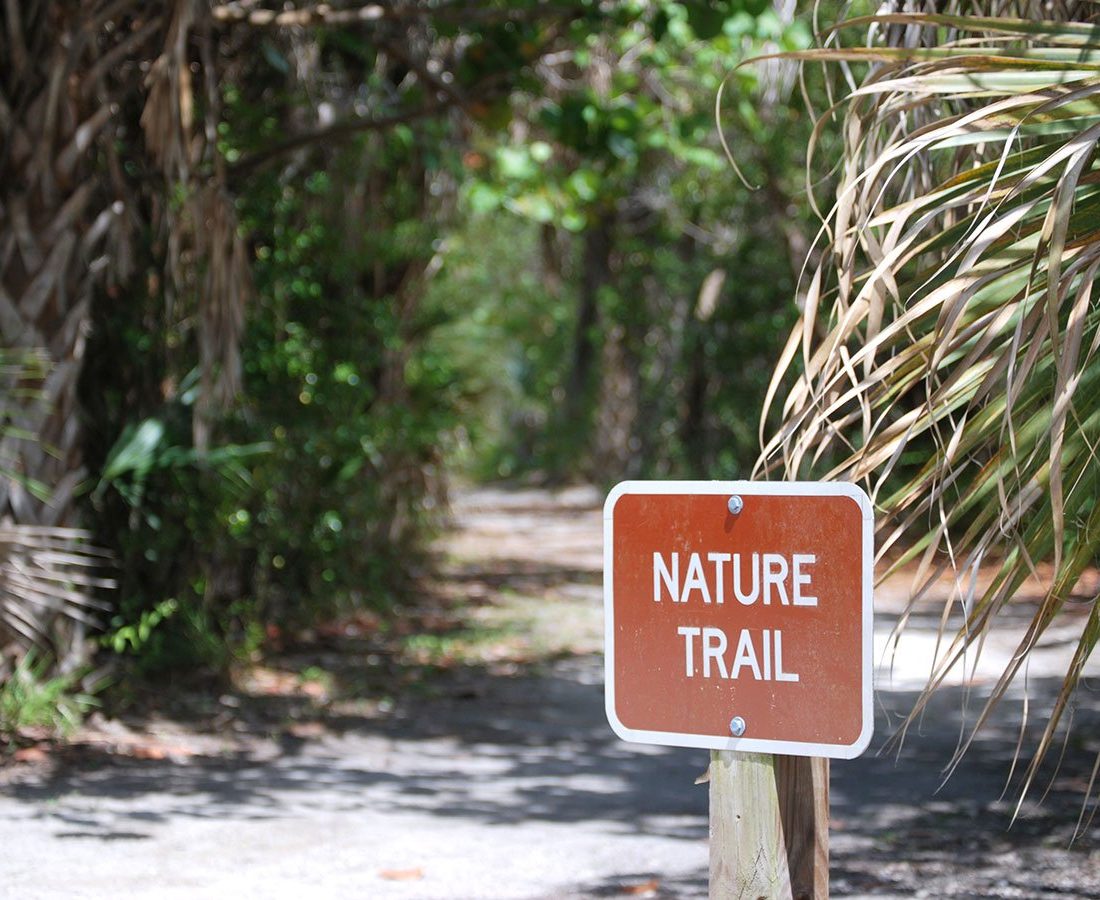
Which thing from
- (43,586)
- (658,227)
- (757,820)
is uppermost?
(658,227)

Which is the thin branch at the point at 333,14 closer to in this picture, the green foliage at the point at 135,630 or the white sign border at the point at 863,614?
the green foliage at the point at 135,630

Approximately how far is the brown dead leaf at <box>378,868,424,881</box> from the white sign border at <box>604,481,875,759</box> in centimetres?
239

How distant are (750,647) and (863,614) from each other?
0.68ft

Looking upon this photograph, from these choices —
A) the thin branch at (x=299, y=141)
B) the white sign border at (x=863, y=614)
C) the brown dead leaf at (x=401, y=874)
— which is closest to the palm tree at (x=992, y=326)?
the white sign border at (x=863, y=614)

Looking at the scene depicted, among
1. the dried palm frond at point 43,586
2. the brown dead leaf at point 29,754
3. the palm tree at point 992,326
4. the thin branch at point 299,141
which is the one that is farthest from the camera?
the thin branch at point 299,141

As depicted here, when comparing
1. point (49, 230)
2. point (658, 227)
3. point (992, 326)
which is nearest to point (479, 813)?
point (49, 230)

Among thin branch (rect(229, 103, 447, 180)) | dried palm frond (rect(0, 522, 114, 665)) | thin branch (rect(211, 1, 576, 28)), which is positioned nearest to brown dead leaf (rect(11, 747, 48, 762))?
dried palm frond (rect(0, 522, 114, 665))

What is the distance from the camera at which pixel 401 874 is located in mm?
4664

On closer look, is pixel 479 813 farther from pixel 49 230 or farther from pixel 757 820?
pixel 49 230

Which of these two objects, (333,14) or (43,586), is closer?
(43,586)

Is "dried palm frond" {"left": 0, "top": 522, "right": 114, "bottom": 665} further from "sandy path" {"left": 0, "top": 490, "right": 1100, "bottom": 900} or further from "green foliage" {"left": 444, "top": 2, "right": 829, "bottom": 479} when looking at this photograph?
"green foliage" {"left": 444, "top": 2, "right": 829, "bottom": 479}

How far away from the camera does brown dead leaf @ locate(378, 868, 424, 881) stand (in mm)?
4634

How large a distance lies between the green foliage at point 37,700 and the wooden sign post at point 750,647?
14.6 ft

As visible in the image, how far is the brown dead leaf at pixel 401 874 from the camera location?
4634mm
